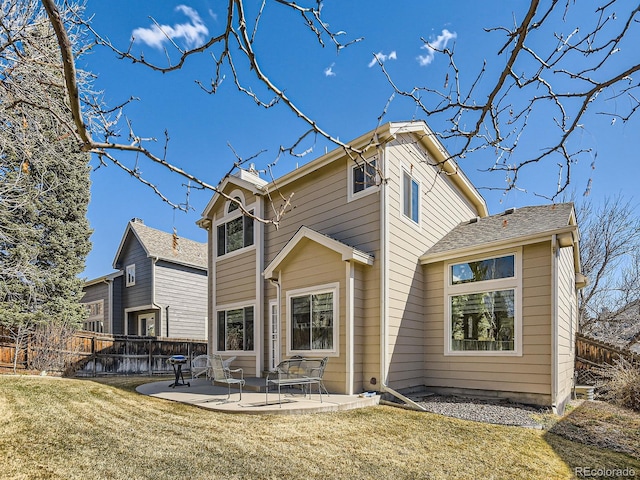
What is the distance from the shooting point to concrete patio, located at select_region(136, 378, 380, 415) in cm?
655

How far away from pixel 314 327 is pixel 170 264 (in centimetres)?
1227

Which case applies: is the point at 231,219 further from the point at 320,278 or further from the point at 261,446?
the point at 261,446

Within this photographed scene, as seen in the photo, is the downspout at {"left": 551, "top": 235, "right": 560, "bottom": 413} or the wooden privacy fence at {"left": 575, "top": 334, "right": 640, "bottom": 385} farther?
the wooden privacy fence at {"left": 575, "top": 334, "right": 640, "bottom": 385}

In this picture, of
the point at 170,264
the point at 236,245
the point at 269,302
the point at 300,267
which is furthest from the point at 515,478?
the point at 170,264

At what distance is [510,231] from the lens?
28.8ft

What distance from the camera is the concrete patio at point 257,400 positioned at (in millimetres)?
6551

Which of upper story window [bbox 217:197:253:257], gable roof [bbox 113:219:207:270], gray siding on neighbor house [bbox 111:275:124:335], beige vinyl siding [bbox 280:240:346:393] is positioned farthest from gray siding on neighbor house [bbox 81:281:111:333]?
beige vinyl siding [bbox 280:240:346:393]

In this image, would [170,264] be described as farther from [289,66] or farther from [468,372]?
[289,66]

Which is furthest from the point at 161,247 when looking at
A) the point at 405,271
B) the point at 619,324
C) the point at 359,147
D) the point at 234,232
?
the point at 619,324

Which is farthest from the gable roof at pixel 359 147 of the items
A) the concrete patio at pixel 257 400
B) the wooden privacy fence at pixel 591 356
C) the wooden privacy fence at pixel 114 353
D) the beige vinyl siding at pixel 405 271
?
the wooden privacy fence at pixel 114 353

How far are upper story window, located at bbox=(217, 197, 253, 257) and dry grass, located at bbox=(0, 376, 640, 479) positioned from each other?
227 inches

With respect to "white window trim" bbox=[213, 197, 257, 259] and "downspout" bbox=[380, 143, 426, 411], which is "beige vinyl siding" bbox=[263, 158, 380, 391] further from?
"white window trim" bbox=[213, 197, 257, 259]

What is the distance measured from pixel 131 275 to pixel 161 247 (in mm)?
2190

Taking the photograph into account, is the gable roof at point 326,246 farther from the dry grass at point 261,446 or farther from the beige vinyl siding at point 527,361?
the beige vinyl siding at point 527,361
